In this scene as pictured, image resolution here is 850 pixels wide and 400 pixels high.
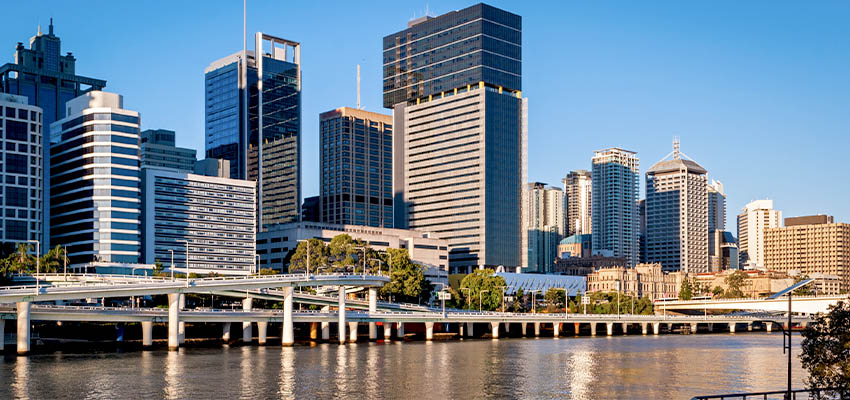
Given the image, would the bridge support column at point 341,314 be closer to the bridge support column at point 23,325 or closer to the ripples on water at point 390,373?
the ripples on water at point 390,373

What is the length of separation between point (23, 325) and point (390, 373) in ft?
196

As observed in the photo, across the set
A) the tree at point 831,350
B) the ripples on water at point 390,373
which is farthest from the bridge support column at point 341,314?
the tree at point 831,350

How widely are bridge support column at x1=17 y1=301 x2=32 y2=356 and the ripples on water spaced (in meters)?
4.26

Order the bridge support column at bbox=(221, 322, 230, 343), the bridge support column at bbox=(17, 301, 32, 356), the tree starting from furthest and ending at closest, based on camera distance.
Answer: the bridge support column at bbox=(221, 322, 230, 343) → the bridge support column at bbox=(17, 301, 32, 356) → the tree

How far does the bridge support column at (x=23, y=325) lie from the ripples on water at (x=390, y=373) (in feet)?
14.0

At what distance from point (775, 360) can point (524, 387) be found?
57.1 metres

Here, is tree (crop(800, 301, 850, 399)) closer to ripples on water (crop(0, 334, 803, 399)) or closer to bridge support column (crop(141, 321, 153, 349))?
ripples on water (crop(0, 334, 803, 399))

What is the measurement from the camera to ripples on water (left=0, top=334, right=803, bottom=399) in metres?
91.4

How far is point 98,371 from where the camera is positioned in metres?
111

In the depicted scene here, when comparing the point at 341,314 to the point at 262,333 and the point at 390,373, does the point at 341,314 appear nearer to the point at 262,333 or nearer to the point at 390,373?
the point at 262,333

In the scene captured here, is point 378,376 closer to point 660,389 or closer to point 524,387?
point 524,387

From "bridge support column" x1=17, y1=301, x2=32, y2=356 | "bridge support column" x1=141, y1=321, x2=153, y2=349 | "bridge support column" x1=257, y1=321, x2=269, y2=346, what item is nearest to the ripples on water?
"bridge support column" x1=17, y1=301, x2=32, y2=356

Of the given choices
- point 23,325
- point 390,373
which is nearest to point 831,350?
point 390,373

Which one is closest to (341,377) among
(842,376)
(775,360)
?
(842,376)
